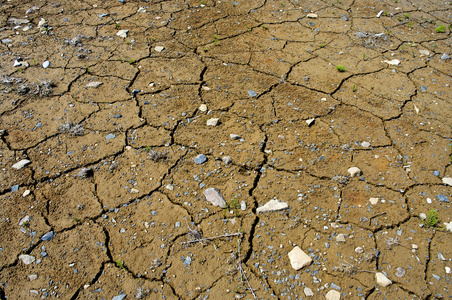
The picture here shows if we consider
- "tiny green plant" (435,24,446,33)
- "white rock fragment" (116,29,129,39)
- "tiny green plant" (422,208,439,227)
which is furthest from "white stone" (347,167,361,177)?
"white rock fragment" (116,29,129,39)

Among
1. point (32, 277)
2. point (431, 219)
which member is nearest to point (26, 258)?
point (32, 277)

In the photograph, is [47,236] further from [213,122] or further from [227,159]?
[213,122]

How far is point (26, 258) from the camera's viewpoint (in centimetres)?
206

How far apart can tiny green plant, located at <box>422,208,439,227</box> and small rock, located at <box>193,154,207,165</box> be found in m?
1.72

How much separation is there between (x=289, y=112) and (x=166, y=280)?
74.6 inches

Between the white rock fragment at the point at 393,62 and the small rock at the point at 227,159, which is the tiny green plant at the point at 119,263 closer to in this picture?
the small rock at the point at 227,159

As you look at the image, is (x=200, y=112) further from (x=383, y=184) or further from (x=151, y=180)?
(x=383, y=184)

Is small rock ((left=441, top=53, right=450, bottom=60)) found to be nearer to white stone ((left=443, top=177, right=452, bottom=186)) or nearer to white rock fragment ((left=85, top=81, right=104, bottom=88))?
white stone ((left=443, top=177, right=452, bottom=186))

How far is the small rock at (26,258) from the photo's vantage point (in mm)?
2041

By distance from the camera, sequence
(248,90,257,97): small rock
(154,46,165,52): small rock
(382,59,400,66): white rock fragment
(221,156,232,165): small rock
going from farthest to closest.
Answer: (154,46,165,52): small rock < (382,59,400,66): white rock fragment < (248,90,257,97): small rock < (221,156,232,165): small rock

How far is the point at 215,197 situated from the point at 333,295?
1022mm

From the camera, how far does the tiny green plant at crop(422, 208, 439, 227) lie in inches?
87.7

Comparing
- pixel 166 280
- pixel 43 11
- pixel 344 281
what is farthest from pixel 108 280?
pixel 43 11

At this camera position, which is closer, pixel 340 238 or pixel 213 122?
pixel 340 238
